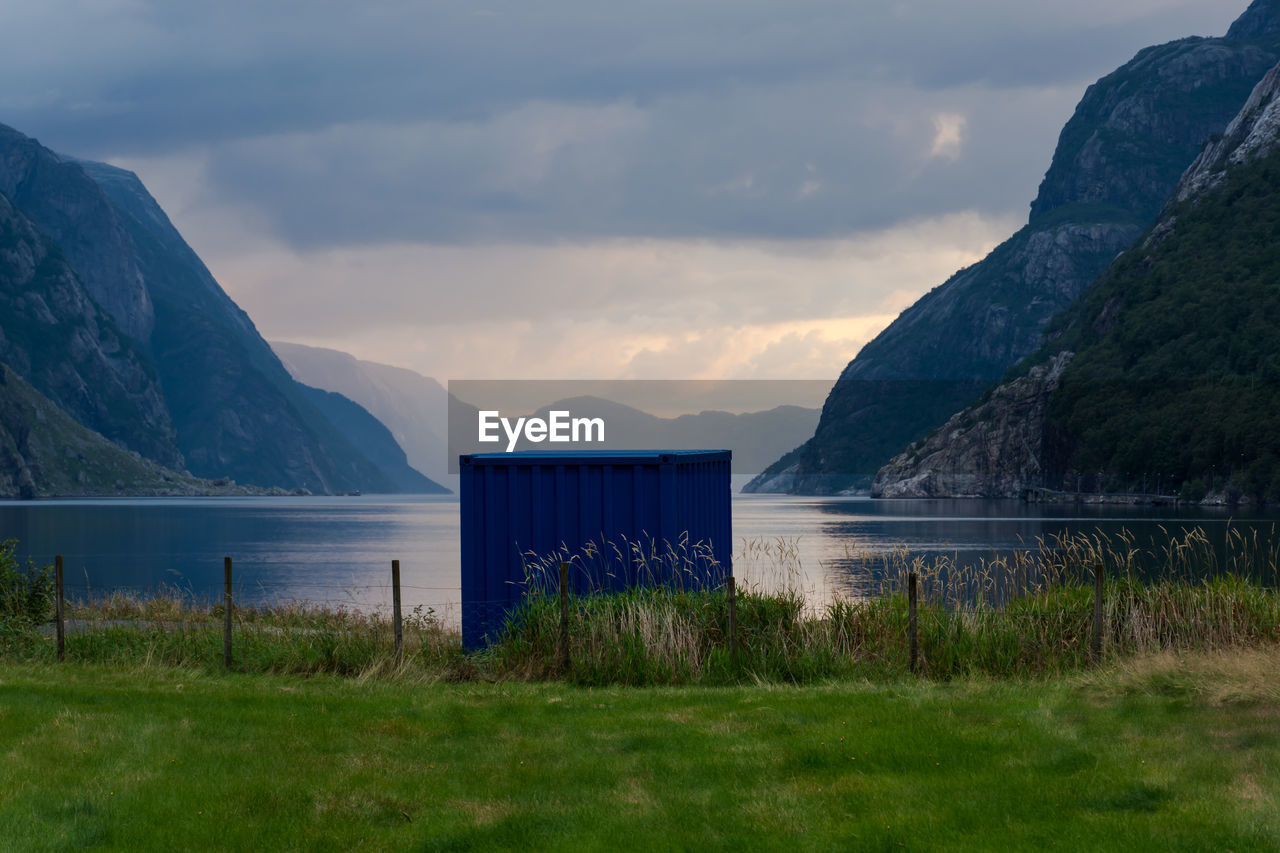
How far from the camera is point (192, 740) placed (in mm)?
11820

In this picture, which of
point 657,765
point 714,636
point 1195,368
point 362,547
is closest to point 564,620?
point 714,636

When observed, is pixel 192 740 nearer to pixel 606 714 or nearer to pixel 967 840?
pixel 606 714

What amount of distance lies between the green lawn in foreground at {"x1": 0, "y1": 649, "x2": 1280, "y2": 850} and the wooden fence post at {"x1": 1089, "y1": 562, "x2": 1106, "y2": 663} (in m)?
1.79

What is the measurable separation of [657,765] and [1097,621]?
320 inches

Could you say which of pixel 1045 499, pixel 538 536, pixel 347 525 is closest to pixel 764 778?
pixel 538 536

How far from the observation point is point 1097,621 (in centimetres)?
1625

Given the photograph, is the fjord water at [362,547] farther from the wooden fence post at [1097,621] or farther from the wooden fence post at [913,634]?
the wooden fence post at [1097,621]

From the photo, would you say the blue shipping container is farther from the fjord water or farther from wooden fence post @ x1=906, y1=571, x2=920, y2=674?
wooden fence post @ x1=906, y1=571, x2=920, y2=674

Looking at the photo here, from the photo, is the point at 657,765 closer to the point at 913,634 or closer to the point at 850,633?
the point at 913,634

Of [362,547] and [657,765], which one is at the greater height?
[657,765]

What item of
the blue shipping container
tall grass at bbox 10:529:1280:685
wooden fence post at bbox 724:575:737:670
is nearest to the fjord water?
the blue shipping container

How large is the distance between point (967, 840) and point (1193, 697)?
582 centimetres

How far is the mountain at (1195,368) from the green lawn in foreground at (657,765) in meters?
134

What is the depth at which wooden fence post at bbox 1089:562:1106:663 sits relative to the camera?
16062 millimetres
